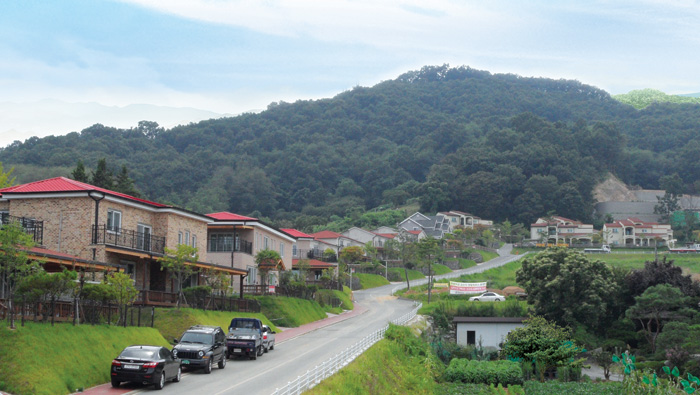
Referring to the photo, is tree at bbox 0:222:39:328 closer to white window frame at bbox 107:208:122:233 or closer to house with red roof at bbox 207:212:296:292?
white window frame at bbox 107:208:122:233

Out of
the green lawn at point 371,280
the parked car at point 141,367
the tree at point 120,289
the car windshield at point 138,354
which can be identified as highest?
the tree at point 120,289

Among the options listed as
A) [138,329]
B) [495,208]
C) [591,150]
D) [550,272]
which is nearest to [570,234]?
[495,208]

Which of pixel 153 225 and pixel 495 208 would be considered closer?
pixel 153 225

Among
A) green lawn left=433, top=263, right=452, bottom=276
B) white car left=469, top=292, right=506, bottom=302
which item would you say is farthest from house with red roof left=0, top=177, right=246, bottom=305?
green lawn left=433, top=263, right=452, bottom=276

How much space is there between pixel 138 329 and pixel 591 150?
564 ft

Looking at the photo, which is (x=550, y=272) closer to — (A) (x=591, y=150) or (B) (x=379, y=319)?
(B) (x=379, y=319)

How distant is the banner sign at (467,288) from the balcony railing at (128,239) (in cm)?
3759

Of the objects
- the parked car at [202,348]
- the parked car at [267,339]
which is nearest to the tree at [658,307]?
the parked car at [267,339]

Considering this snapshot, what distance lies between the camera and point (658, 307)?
2013 inches

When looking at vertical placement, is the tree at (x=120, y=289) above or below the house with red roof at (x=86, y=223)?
below

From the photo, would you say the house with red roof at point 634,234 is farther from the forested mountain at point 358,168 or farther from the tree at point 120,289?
the tree at point 120,289

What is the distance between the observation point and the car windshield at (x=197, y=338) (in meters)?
27.8

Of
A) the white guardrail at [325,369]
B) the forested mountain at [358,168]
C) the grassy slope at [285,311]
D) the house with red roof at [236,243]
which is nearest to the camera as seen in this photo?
the white guardrail at [325,369]

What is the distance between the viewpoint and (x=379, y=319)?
55906mm
